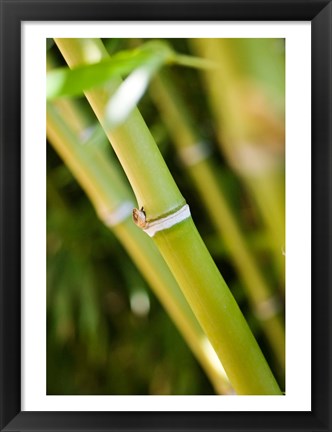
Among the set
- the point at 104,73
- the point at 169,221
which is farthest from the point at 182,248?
the point at 104,73

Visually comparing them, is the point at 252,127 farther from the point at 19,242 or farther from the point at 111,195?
the point at 19,242

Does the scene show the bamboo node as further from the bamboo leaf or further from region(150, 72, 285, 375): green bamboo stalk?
region(150, 72, 285, 375): green bamboo stalk

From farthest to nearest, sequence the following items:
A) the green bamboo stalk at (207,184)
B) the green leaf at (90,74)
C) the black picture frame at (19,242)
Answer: the green bamboo stalk at (207,184)
the black picture frame at (19,242)
the green leaf at (90,74)

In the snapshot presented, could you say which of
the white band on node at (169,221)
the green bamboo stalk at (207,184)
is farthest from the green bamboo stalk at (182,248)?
the green bamboo stalk at (207,184)

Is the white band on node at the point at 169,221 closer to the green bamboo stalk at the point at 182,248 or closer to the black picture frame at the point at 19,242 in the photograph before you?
the green bamboo stalk at the point at 182,248

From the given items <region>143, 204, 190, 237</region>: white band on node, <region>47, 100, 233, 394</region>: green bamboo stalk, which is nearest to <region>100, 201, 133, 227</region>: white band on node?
<region>47, 100, 233, 394</region>: green bamboo stalk

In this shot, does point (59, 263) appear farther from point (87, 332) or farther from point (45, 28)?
point (45, 28)
